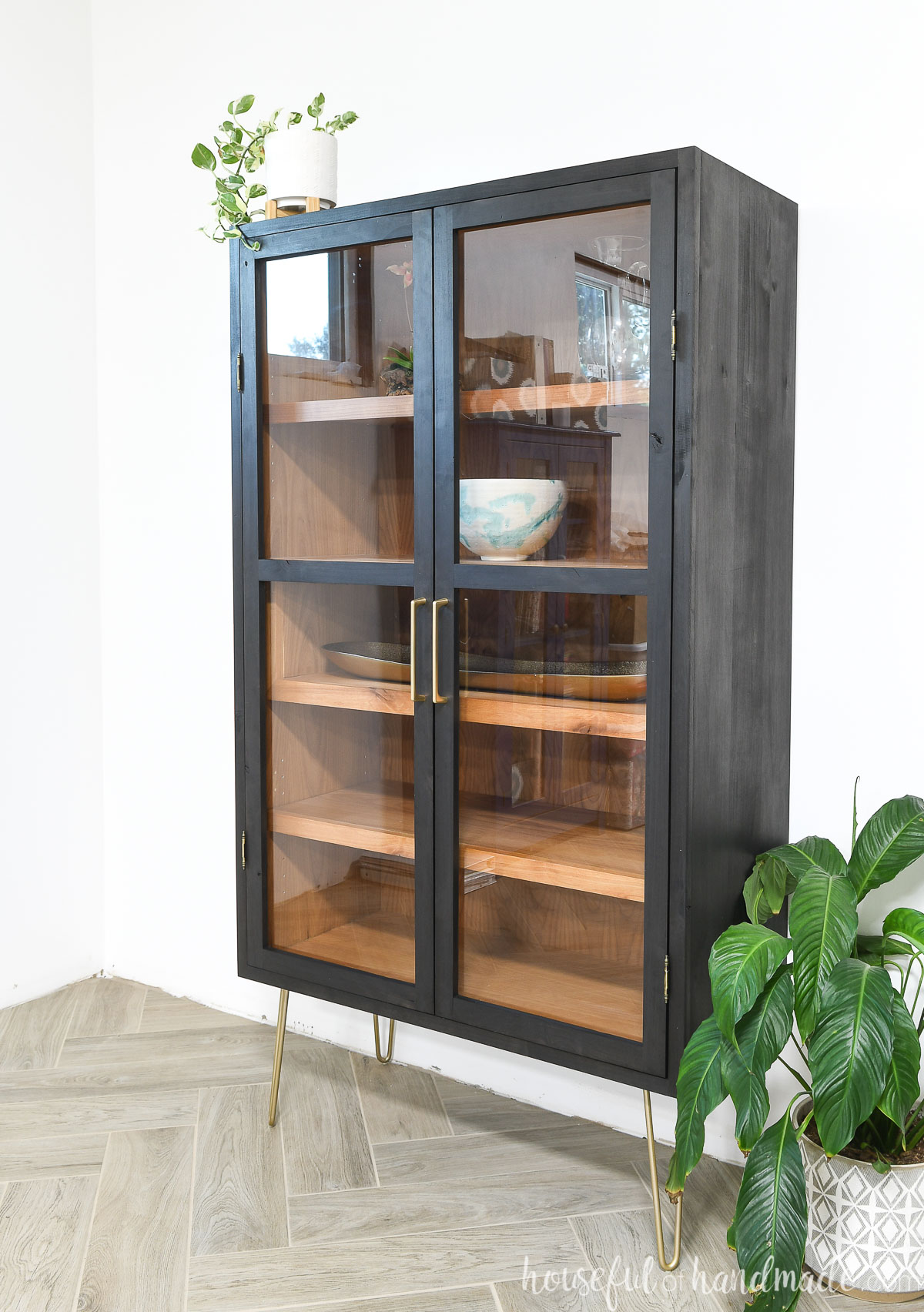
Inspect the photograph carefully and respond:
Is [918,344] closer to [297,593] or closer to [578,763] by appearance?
[578,763]

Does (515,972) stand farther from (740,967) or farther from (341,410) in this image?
(341,410)

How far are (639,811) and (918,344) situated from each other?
0.83 m

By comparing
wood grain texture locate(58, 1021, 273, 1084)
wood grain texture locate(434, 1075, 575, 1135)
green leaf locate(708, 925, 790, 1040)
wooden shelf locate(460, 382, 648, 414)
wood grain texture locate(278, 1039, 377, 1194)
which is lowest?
wood grain texture locate(58, 1021, 273, 1084)

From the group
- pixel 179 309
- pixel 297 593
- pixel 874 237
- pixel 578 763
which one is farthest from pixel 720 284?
pixel 179 309

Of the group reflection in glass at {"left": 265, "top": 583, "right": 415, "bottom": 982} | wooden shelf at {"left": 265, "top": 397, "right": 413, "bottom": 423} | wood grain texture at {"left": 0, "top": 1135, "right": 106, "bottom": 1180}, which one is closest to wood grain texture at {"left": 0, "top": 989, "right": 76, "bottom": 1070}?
wood grain texture at {"left": 0, "top": 1135, "right": 106, "bottom": 1180}

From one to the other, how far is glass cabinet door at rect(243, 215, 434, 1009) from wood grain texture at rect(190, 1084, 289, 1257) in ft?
1.18

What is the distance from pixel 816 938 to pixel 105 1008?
1.91 meters

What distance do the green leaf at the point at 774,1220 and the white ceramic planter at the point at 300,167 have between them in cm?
164

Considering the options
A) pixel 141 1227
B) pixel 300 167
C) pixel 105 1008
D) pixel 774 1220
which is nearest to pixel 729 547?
pixel 774 1220

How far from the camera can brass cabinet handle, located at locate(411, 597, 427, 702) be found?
1.75 meters

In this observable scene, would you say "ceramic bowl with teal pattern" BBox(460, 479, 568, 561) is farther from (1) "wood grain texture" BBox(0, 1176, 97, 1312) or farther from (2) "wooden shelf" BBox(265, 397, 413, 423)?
(1) "wood grain texture" BBox(0, 1176, 97, 1312)

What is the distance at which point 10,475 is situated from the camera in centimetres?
264

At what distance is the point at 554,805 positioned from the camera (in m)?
1.70

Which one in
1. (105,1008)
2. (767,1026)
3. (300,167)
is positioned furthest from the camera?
(105,1008)
